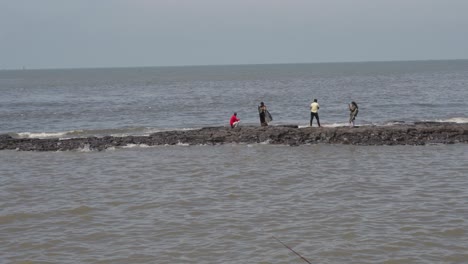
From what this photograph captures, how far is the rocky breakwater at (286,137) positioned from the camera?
2445 centimetres

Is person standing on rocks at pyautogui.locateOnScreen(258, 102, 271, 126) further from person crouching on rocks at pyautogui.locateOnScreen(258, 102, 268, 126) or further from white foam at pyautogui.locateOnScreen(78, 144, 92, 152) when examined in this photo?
white foam at pyautogui.locateOnScreen(78, 144, 92, 152)

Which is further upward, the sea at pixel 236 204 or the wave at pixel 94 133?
the wave at pixel 94 133

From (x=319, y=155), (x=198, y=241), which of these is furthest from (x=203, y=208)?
(x=319, y=155)

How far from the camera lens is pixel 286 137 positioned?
82.9 ft

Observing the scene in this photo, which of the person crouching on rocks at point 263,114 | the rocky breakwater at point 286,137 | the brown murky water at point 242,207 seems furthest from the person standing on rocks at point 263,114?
the brown murky water at point 242,207

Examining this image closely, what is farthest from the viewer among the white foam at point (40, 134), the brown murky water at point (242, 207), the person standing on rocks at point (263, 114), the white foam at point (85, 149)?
the white foam at point (40, 134)

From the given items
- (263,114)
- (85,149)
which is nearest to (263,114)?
(263,114)

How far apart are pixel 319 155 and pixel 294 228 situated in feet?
31.3

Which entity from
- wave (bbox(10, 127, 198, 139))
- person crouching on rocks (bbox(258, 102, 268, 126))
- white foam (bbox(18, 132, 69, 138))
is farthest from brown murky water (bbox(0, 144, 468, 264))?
wave (bbox(10, 127, 198, 139))

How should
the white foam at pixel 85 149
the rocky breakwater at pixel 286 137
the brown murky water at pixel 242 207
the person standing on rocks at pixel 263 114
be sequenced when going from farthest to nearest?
the person standing on rocks at pixel 263 114 < the white foam at pixel 85 149 < the rocky breakwater at pixel 286 137 < the brown murky water at pixel 242 207

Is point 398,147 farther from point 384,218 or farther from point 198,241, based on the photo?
point 198,241

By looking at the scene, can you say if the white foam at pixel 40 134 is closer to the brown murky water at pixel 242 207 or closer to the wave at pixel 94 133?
the wave at pixel 94 133

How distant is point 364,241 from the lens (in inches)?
470

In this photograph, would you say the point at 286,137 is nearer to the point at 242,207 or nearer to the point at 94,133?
the point at 242,207
